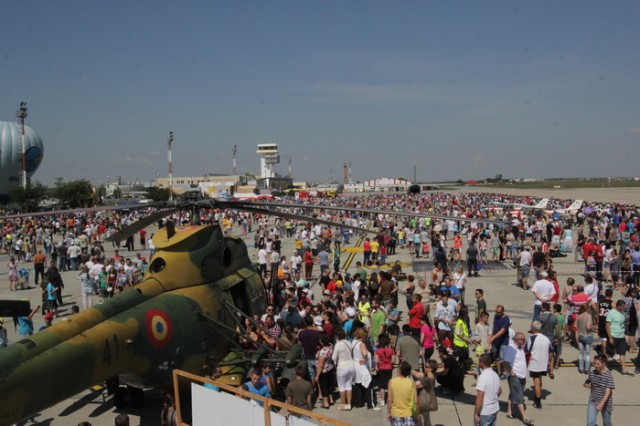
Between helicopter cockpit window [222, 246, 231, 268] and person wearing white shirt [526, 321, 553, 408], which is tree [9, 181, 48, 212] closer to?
helicopter cockpit window [222, 246, 231, 268]

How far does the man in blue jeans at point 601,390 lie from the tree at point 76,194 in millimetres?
74568

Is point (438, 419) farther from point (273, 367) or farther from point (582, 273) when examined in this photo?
point (582, 273)

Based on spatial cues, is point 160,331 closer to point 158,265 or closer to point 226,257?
point 158,265

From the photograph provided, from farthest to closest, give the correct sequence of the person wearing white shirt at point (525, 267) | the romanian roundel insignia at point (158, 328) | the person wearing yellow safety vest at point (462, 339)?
the person wearing white shirt at point (525, 267)
the person wearing yellow safety vest at point (462, 339)
the romanian roundel insignia at point (158, 328)

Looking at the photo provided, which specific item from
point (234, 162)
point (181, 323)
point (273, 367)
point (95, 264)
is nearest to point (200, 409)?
point (181, 323)

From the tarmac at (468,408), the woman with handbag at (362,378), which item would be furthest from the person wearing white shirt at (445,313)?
the woman with handbag at (362,378)

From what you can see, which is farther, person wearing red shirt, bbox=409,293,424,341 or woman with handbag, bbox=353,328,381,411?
Answer: person wearing red shirt, bbox=409,293,424,341

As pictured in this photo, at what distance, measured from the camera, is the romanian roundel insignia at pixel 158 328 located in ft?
24.8

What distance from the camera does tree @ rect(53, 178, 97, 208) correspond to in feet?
240

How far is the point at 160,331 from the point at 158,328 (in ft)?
0.20

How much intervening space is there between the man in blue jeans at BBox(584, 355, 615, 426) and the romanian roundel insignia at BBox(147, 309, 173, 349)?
19.5 ft

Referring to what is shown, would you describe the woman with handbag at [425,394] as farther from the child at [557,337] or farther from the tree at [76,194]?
the tree at [76,194]

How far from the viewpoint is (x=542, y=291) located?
1183 centimetres

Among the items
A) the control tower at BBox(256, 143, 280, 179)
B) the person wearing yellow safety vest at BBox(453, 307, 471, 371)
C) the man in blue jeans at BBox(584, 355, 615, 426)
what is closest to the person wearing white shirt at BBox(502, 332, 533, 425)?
the man in blue jeans at BBox(584, 355, 615, 426)
